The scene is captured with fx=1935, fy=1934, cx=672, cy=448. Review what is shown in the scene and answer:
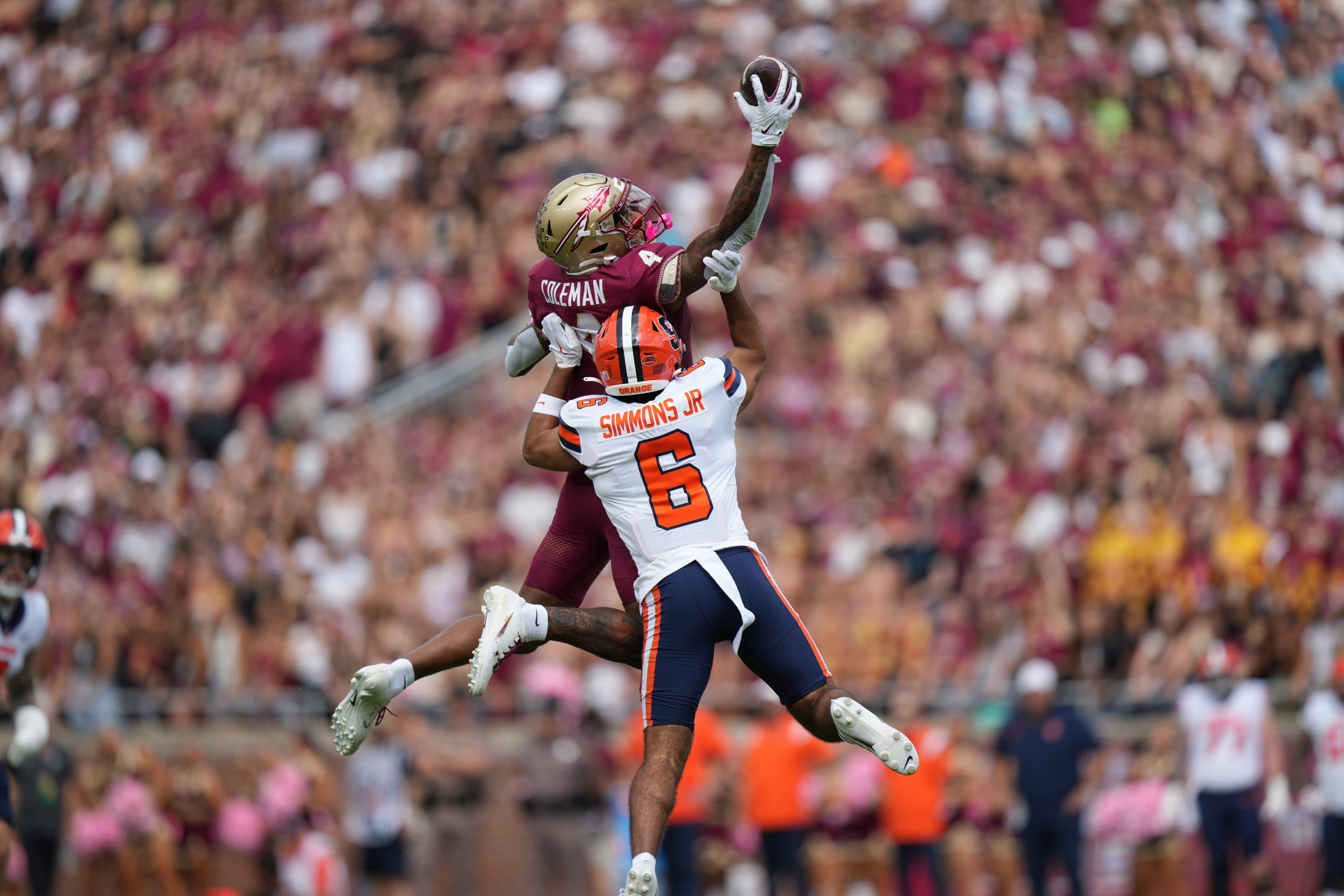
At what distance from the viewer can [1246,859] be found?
13984 mm

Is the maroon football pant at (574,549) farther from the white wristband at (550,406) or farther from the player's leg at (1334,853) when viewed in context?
the player's leg at (1334,853)

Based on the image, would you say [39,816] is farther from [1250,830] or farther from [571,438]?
[1250,830]

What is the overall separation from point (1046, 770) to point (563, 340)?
23.8 ft

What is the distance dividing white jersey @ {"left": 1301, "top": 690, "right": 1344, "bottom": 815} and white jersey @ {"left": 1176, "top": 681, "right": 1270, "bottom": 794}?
15.1 inches

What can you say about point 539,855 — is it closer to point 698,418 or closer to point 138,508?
point 138,508

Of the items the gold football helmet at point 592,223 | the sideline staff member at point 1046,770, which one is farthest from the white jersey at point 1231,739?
the gold football helmet at point 592,223

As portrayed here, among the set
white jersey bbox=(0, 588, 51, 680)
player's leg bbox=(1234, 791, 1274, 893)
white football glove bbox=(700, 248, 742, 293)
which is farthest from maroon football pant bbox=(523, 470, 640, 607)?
player's leg bbox=(1234, 791, 1274, 893)

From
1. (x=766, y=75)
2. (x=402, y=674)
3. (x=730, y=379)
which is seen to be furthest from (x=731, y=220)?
(x=402, y=674)

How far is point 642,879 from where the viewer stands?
7277 mm

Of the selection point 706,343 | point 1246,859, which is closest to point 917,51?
point 706,343

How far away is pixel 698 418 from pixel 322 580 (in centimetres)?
960

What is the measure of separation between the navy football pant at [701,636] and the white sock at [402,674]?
101cm

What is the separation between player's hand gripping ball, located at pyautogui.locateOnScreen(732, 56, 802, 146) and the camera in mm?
7480

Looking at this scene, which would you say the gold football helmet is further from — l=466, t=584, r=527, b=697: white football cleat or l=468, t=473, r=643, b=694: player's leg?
l=466, t=584, r=527, b=697: white football cleat
